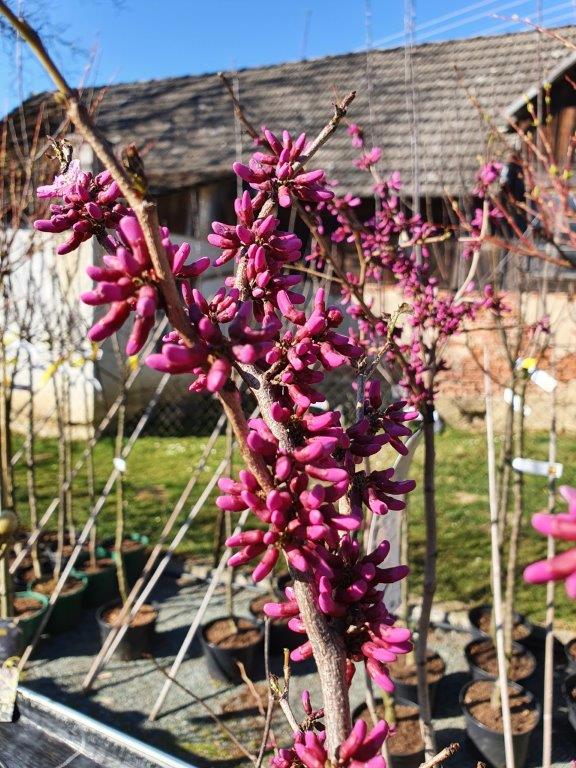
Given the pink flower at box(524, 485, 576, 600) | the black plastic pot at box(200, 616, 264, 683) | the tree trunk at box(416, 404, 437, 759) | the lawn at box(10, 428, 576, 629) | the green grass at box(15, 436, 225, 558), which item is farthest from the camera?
the green grass at box(15, 436, 225, 558)

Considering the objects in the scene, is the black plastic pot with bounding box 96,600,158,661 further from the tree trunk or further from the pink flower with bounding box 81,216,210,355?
the pink flower with bounding box 81,216,210,355

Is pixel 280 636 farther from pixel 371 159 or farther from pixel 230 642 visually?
pixel 371 159

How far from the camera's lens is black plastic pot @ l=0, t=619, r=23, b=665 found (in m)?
2.34

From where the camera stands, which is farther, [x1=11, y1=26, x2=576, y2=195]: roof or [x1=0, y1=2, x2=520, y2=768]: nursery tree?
[x1=11, y1=26, x2=576, y2=195]: roof

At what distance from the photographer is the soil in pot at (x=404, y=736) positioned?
8.91ft

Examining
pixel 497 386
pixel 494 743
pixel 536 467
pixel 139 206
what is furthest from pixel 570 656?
pixel 497 386

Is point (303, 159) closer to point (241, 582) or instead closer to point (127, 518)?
point (241, 582)

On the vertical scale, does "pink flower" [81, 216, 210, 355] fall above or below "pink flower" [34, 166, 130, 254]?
below

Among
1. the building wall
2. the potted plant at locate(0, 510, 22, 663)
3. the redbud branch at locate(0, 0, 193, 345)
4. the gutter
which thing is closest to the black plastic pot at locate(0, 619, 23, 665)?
the potted plant at locate(0, 510, 22, 663)

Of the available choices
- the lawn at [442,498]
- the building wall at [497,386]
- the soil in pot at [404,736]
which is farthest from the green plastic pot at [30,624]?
the building wall at [497,386]

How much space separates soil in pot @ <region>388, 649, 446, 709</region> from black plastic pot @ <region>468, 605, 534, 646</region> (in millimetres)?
321

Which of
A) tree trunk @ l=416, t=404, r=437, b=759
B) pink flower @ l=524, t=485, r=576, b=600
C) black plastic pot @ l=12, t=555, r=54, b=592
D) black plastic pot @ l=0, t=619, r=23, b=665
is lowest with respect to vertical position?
black plastic pot @ l=12, t=555, r=54, b=592

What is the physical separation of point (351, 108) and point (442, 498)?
5.73 metres

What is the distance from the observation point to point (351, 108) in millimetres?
9266
